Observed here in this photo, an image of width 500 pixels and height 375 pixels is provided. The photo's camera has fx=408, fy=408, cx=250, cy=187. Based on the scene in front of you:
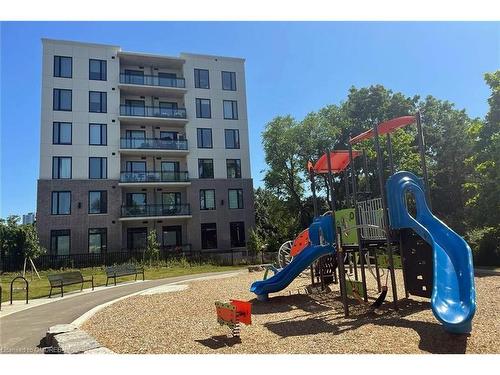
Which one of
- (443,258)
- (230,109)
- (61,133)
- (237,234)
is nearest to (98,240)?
(61,133)

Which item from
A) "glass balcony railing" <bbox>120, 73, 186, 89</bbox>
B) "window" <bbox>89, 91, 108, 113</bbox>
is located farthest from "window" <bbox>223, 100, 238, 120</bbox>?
"window" <bbox>89, 91, 108, 113</bbox>

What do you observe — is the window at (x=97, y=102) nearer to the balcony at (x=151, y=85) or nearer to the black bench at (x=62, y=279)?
the balcony at (x=151, y=85)

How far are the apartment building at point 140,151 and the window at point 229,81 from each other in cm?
14

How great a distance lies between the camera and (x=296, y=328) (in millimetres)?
Answer: 8672

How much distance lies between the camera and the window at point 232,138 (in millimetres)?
40906

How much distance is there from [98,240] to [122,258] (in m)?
3.30

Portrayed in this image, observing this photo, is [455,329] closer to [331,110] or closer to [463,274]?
[463,274]

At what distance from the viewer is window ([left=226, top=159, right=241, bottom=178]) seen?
4028 cm

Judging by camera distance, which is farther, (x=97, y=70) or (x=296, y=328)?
(x=97, y=70)

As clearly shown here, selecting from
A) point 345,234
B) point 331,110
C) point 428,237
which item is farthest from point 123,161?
point 428,237

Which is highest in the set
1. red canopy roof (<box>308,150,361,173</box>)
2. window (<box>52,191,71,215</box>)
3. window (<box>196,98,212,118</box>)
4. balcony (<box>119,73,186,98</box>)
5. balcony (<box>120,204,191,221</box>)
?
balcony (<box>119,73,186,98</box>)

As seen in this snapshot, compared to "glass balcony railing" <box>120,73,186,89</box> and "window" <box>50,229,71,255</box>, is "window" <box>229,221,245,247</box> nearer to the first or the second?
"window" <box>50,229,71,255</box>

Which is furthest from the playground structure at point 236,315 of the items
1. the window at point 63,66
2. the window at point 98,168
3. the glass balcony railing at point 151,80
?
the window at point 63,66

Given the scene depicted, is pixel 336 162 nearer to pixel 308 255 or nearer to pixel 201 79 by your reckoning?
pixel 308 255
